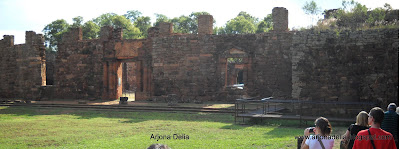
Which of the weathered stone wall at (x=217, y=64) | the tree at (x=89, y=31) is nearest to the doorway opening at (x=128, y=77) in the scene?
the weathered stone wall at (x=217, y=64)

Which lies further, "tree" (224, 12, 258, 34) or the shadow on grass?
"tree" (224, 12, 258, 34)

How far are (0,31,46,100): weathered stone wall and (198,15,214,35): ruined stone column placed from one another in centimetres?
1124

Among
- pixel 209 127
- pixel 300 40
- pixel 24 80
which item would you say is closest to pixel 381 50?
pixel 300 40

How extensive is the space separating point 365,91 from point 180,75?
36.8 feet

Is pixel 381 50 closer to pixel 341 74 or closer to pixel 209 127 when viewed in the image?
pixel 341 74

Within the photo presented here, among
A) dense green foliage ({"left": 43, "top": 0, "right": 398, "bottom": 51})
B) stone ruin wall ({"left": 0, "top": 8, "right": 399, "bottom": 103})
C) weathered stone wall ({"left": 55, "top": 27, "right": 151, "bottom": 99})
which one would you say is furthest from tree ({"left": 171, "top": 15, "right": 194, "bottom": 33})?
weathered stone wall ({"left": 55, "top": 27, "right": 151, "bottom": 99})

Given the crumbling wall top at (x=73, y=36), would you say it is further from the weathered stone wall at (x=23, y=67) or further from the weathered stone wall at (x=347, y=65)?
the weathered stone wall at (x=347, y=65)

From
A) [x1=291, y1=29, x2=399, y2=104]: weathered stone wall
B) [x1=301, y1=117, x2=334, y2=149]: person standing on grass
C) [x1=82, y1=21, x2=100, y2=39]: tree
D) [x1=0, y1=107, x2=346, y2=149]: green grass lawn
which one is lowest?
[x1=0, y1=107, x2=346, y2=149]: green grass lawn

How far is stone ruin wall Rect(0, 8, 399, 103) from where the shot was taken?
13.5 m

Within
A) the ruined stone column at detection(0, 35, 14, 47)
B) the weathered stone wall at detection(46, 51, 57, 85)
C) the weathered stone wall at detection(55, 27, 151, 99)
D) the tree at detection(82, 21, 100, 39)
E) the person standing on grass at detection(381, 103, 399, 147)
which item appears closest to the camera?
the person standing on grass at detection(381, 103, 399, 147)

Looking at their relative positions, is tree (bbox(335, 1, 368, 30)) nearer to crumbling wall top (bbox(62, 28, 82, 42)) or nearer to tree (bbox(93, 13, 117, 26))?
crumbling wall top (bbox(62, 28, 82, 42))

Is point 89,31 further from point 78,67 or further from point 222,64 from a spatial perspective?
point 222,64

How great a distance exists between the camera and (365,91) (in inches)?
Result: 529

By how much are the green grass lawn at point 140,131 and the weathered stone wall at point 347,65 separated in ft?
6.86
